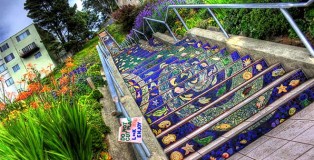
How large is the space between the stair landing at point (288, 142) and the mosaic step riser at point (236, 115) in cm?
34

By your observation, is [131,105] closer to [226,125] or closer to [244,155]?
[226,125]

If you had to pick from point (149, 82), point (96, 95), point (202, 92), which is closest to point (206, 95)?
point (202, 92)

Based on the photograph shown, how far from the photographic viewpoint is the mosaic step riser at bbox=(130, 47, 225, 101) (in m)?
5.26

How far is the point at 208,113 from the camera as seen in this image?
12.2 ft

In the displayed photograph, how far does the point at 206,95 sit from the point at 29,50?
119ft

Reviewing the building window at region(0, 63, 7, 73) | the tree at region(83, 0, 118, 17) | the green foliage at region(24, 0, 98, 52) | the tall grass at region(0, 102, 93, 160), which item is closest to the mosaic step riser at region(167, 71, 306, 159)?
the tall grass at region(0, 102, 93, 160)

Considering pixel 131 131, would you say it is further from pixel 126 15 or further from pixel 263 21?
pixel 126 15

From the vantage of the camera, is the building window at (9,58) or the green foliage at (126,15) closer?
the green foliage at (126,15)

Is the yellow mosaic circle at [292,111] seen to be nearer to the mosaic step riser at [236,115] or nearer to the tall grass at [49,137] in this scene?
the mosaic step riser at [236,115]

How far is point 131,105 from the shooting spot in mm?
4414

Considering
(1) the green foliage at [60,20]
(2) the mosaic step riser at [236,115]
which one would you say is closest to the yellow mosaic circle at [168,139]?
(2) the mosaic step riser at [236,115]

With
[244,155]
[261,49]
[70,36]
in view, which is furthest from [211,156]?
[70,36]

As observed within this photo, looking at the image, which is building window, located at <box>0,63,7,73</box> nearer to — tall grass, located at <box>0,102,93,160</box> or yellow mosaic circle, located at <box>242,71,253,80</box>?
tall grass, located at <box>0,102,93,160</box>

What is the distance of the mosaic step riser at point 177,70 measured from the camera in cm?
526
